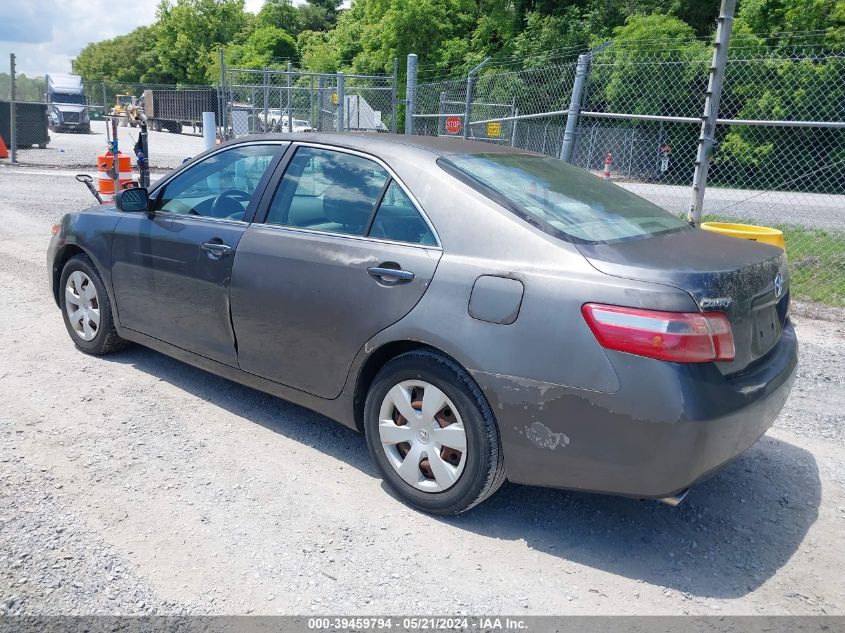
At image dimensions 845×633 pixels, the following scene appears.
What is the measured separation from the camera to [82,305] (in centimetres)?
508

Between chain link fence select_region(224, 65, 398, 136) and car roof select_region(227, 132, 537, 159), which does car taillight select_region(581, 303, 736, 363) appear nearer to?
car roof select_region(227, 132, 537, 159)

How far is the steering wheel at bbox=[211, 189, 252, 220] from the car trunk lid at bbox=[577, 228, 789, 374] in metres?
2.07

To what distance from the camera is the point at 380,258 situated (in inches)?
131

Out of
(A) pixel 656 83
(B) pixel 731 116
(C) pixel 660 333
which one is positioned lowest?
(C) pixel 660 333

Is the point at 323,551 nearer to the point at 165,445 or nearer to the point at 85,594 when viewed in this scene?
the point at 85,594

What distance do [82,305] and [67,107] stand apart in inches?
1536

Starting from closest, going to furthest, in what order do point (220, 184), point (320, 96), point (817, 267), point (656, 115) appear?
point (220, 184)
point (817, 267)
point (656, 115)
point (320, 96)

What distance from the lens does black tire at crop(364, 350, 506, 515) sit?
2996 millimetres

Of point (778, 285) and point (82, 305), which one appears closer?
point (778, 285)

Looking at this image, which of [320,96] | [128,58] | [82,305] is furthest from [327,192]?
[128,58]

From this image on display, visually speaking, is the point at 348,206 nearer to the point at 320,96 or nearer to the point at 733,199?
the point at 320,96

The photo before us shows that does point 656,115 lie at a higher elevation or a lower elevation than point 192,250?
higher

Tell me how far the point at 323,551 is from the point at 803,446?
2865mm

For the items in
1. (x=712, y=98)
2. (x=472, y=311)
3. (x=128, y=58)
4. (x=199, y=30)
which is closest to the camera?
(x=472, y=311)
